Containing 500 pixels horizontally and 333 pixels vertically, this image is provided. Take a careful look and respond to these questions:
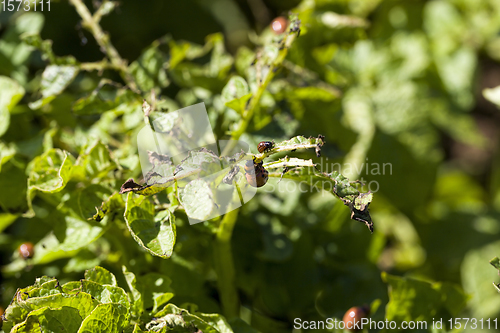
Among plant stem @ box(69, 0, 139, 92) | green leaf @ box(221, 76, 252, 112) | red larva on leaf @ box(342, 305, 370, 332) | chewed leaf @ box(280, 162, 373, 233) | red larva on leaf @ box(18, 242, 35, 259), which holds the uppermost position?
plant stem @ box(69, 0, 139, 92)

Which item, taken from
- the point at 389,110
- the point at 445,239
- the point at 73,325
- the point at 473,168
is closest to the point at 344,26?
the point at 389,110

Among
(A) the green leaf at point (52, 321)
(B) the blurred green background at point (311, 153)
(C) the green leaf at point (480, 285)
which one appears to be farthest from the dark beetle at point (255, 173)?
(C) the green leaf at point (480, 285)

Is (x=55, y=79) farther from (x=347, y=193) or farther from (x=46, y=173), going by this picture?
(x=347, y=193)

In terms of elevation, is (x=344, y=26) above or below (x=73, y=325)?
above

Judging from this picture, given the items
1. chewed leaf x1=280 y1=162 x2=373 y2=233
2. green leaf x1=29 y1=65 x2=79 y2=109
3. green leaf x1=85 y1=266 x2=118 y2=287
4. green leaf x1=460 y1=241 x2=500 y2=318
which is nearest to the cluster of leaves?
green leaf x1=85 y1=266 x2=118 y2=287

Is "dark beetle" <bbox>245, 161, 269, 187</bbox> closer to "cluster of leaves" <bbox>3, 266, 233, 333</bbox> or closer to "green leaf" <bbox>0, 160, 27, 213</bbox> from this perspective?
"cluster of leaves" <bbox>3, 266, 233, 333</bbox>

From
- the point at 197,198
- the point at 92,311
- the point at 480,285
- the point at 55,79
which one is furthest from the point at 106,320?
the point at 480,285

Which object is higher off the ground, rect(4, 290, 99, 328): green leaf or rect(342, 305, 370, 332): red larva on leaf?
rect(4, 290, 99, 328): green leaf

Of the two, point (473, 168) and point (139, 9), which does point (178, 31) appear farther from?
point (473, 168)
